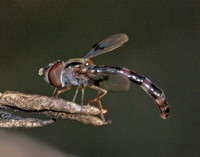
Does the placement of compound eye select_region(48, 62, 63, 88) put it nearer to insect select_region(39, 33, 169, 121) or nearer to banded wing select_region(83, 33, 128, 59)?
insect select_region(39, 33, 169, 121)

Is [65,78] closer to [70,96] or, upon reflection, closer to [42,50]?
[70,96]

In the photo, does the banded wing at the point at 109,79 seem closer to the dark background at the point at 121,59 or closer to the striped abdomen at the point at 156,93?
the striped abdomen at the point at 156,93

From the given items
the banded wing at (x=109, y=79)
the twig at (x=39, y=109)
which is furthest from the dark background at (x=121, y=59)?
the twig at (x=39, y=109)

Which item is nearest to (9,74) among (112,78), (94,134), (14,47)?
(14,47)

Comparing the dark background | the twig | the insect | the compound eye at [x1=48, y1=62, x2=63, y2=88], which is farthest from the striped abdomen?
the dark background

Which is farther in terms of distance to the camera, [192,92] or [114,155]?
[192,92]

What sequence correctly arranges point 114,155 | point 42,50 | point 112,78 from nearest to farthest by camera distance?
point 112,78 < point 114,155 < point 42,50

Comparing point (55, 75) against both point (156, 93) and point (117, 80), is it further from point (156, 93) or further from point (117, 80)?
point (156, 93)
